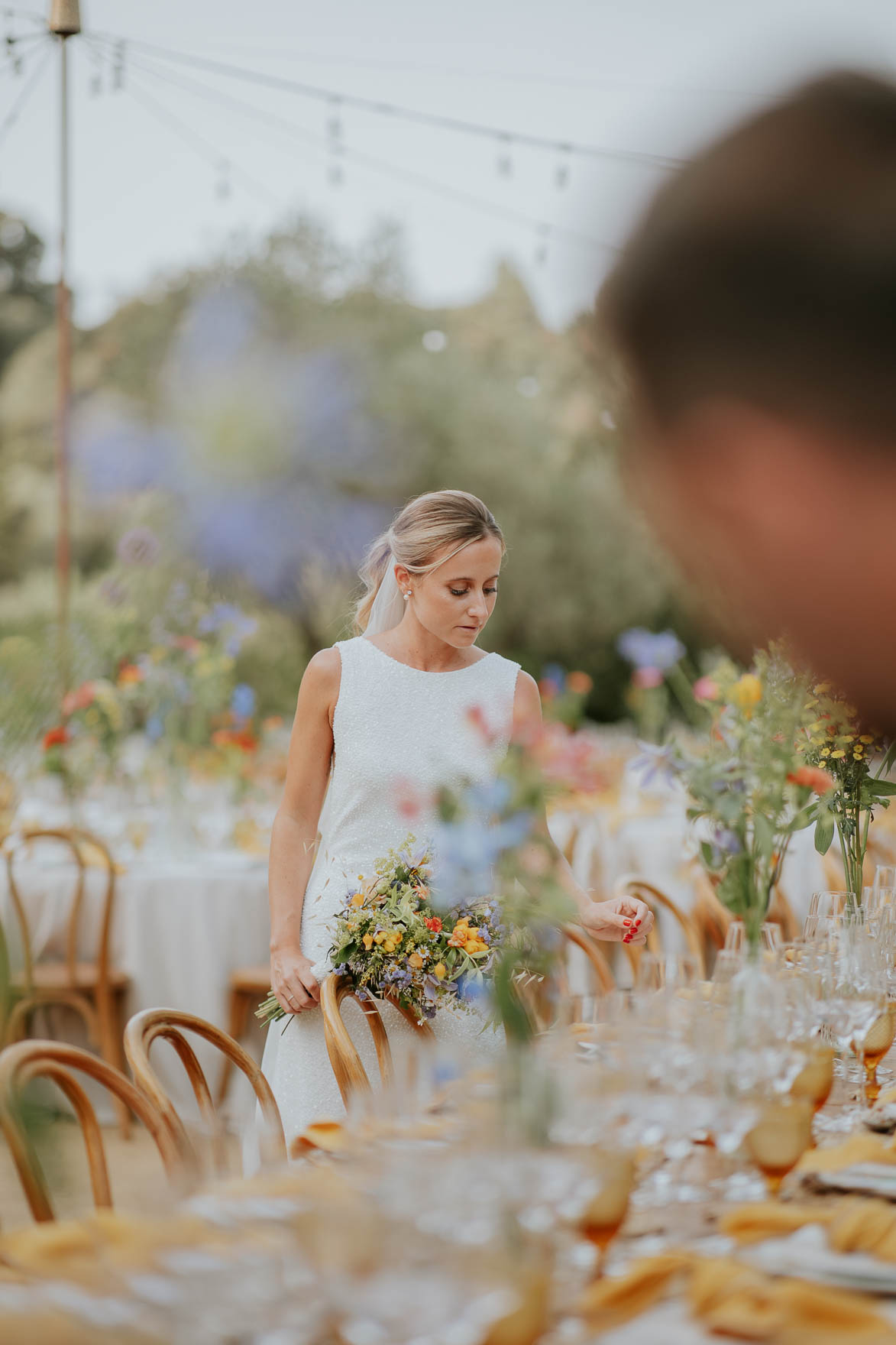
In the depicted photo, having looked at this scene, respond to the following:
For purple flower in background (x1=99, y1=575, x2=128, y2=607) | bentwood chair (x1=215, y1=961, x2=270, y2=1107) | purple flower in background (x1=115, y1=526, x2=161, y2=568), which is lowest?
bentwood chair (x1=215, y1=961, x2=270, y2=1107)

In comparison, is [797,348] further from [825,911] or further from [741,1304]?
[825,911]

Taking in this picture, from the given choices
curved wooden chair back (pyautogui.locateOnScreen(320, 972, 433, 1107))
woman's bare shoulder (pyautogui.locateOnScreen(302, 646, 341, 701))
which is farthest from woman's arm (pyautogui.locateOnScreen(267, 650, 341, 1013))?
curved wooden chair back (pyautogui.locateOnScreen(320, 972, 433, 1107))

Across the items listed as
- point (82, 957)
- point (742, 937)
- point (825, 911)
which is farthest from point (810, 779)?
point (82, 957)

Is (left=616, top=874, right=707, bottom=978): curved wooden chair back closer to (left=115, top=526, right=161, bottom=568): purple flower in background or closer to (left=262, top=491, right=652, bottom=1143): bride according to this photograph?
(left=262, top=491, right=652, bottom=1143): bride

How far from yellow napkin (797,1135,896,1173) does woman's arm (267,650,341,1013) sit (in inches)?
51.7

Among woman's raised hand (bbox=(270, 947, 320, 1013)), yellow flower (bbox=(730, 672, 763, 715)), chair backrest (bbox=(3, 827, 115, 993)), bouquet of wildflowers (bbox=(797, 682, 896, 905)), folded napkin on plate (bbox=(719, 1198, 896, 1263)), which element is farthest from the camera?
chair backrest (bbox=(3, 827, 115, 993))

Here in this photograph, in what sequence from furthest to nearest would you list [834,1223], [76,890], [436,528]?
[76,890]
[436,528]
[834,1223]

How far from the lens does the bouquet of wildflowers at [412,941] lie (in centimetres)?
224

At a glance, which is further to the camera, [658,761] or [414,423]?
[414,423]

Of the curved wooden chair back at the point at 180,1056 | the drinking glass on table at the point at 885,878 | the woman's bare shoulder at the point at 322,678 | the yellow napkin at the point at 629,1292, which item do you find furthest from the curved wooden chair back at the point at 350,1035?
the yellow napkin at the point at 629,1292

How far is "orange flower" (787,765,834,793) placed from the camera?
68.3 inches

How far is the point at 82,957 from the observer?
188 inches

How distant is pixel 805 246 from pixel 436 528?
2358 mm

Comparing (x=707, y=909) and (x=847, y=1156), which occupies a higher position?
(x=847, y=1156)
